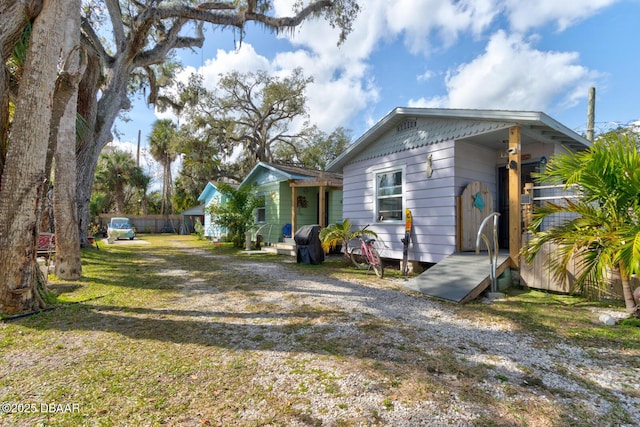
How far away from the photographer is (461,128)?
6.35m

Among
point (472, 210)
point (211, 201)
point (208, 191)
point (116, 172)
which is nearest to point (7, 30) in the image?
point (472, 210)

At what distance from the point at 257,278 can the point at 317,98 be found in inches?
847

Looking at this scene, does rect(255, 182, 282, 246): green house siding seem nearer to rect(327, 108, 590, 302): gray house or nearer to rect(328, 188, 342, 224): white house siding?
rect(328, 188, 342, 224): white house siding

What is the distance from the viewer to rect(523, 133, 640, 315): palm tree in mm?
3578

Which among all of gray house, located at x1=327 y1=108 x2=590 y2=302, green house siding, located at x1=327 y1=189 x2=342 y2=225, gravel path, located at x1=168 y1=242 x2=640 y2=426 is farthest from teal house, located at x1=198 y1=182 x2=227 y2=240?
gravel path, located at x1=168 y1=242 x2=640 y2=426

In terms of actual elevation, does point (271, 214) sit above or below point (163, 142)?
below

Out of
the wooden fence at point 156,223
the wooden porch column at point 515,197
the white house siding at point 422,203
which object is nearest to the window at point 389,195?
the white house siding at point 422,203

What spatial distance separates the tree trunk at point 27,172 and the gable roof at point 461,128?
6496 millimetres

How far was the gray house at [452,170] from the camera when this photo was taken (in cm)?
555

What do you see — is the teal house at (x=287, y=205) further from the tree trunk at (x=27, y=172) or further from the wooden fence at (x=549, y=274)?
the tree trunk at (x=27, y=172)

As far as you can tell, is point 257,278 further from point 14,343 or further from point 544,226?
point 544,226

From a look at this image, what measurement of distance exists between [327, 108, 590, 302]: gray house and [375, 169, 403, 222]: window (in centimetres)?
3

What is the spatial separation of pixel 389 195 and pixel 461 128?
2420 mm

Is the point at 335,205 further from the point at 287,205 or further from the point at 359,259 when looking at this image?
the point at 359,259
